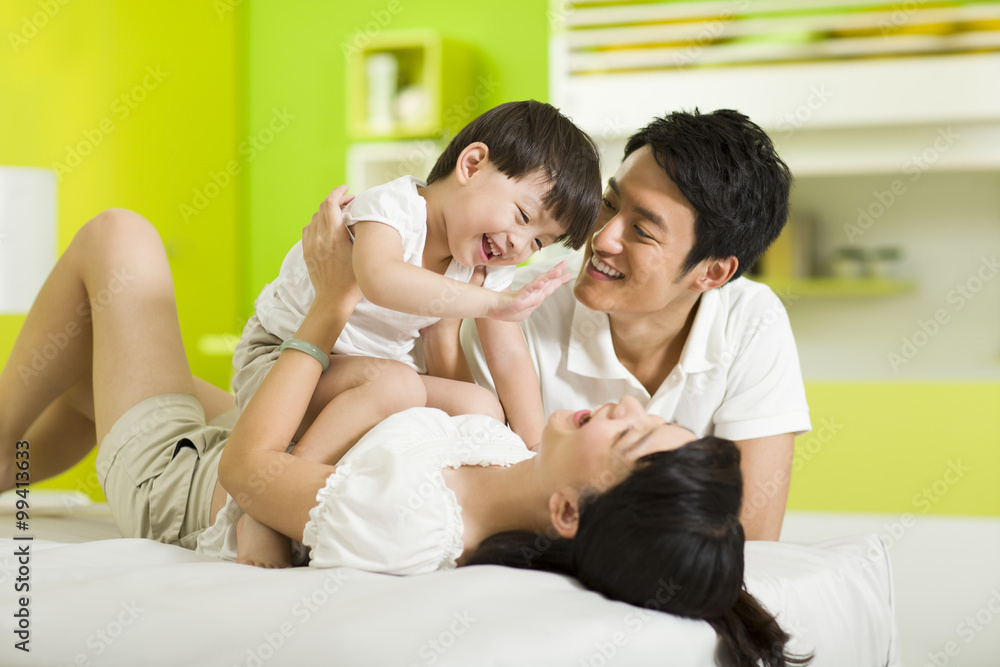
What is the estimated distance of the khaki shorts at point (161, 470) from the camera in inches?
51.3

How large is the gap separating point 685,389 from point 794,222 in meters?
1.97

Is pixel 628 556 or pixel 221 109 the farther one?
pixel 221 109

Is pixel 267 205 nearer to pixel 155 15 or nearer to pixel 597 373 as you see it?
pixel 155 15

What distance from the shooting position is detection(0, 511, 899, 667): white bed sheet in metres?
0.78

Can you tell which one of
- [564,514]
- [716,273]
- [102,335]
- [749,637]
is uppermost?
[716,273]

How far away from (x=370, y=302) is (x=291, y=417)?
9.3 inches

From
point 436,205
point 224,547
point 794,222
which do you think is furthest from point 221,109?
point 224,547

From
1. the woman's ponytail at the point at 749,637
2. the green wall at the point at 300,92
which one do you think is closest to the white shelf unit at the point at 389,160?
Answer: the green wall at the point at 300,92

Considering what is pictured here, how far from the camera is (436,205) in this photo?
129cm

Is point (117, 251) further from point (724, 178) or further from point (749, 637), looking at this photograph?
point (749, 637)

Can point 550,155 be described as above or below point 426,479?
above

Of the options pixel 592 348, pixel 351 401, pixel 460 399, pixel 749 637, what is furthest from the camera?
pixel 592 348

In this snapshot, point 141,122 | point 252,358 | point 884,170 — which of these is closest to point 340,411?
point 252,358

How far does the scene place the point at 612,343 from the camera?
155cm
